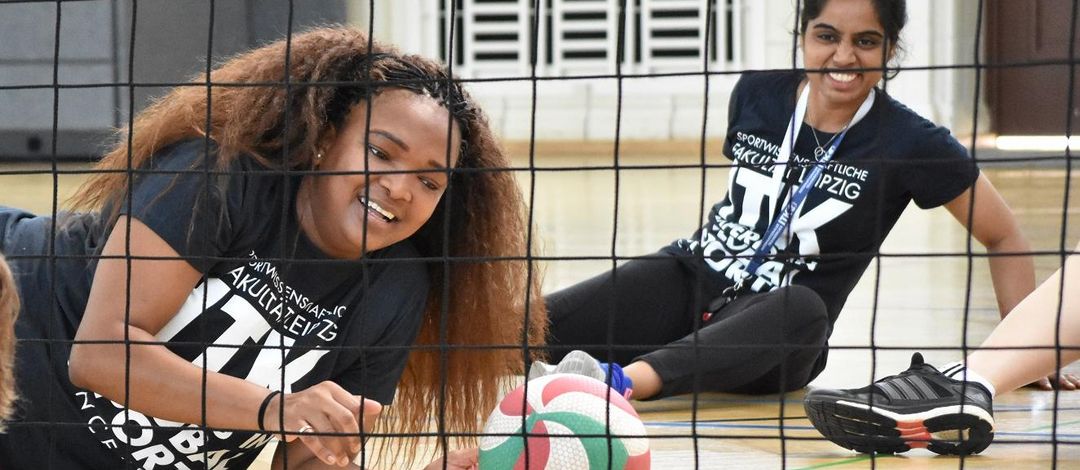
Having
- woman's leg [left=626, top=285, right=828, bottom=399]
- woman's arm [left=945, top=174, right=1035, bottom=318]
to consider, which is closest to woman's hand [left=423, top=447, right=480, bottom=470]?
woman's leg [left=626, top=285, right=828, bottom=399]

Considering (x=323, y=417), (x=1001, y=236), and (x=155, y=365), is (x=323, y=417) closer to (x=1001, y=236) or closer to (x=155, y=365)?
(x=155, y=365)

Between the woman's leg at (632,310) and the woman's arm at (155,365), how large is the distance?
970mm

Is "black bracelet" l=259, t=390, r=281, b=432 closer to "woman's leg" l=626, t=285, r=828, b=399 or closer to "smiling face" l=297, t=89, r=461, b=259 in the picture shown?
"smiling face" l=297, t=89, r=461, b=259

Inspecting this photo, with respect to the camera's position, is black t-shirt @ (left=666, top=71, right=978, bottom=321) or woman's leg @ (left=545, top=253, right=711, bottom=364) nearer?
black t-shirt @ (left=666, top=71, right=978, bottom=321)

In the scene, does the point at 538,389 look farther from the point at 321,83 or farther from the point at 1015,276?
the point at 1015,276

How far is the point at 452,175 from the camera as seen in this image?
5.35ft

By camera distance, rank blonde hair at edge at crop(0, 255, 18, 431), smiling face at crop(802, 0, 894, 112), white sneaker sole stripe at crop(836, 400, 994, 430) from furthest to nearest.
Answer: smiling face at crop(802, 0, 894, 112) < white sneaker sole stripe at crop(836, 400, 994, 430) < blonde hair at edge at crop(0, 255, 18, 431)

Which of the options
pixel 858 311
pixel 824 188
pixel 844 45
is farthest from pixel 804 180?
pixel 858 311

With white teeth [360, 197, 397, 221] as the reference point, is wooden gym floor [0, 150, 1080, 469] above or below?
below

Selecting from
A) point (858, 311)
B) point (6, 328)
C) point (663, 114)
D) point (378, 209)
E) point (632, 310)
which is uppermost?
point (663, 114)

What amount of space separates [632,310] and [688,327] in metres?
0.10

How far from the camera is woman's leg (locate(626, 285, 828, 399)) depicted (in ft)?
6.81

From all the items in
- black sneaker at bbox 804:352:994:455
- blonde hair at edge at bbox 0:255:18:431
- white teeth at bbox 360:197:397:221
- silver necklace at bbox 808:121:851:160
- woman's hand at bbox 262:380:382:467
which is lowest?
black sneaker at bbox 804:352:994:455

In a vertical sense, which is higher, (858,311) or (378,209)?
(378,209)
